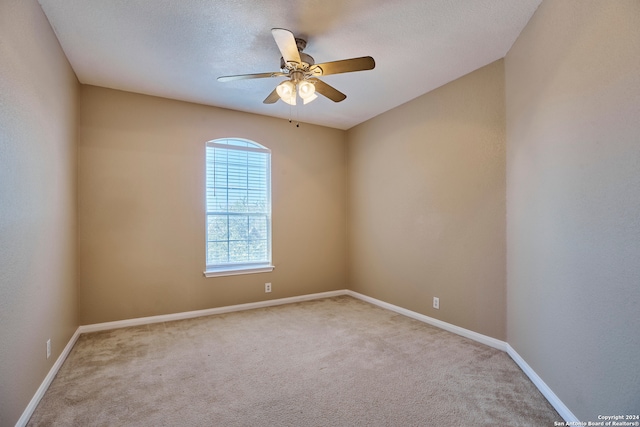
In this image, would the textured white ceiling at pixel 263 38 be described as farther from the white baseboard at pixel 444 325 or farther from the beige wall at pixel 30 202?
the white baseboard at pixel 444 325

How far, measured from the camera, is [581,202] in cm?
171

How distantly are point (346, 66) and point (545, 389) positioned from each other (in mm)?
2615

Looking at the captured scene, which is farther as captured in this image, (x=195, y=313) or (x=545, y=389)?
(x=195, y=313)

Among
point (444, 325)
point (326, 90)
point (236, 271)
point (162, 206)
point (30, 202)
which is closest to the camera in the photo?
point (30, 202)

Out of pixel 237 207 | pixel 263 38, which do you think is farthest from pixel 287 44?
pixel 237 207

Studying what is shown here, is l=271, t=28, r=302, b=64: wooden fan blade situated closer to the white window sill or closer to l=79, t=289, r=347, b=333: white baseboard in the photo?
the white window sill

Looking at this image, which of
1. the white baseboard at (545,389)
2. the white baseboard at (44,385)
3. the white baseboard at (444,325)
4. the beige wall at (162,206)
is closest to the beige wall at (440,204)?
the white baseboard at (444,325)

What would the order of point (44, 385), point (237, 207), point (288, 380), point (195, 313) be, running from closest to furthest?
point (44, 385)
point (288, 380)
point (195, 313)
point (237, 207)

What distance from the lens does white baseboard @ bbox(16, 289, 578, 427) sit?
6.17 feet

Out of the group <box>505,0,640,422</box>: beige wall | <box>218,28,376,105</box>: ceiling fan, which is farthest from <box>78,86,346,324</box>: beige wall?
<box>505,0,640,422</box>: beige wall

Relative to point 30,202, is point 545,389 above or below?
below

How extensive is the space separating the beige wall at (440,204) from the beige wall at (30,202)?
11.3 feet

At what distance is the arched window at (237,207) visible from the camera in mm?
3895

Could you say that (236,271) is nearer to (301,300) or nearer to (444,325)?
(301,300)
